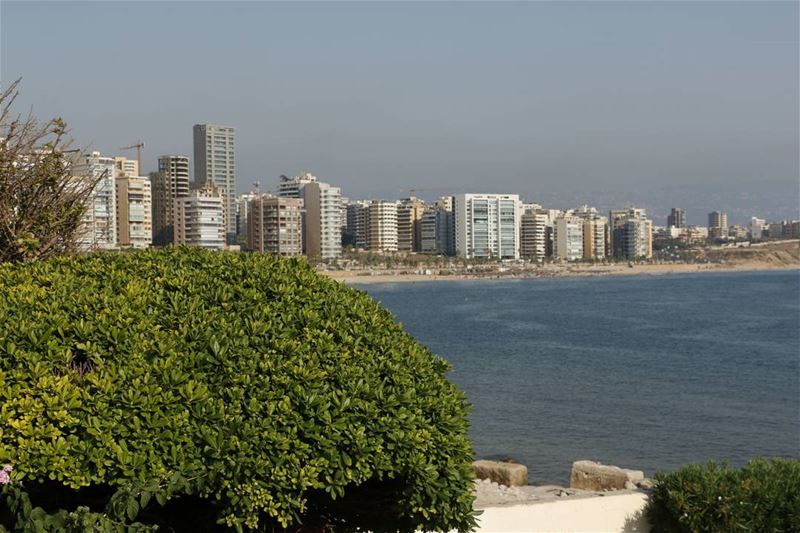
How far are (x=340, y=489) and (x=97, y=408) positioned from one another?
1097 mm

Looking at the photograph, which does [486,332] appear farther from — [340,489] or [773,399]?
[340,489]

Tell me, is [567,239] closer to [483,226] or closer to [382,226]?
[483,226]

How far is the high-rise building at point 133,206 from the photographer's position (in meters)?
78.8

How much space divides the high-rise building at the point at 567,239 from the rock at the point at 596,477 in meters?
173

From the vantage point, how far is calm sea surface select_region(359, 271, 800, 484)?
72.2 ft

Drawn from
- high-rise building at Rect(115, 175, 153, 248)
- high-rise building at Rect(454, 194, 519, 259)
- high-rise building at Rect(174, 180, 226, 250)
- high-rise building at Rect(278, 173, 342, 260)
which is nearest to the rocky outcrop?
high-rise building at Rect(115, 175, 153, 248)

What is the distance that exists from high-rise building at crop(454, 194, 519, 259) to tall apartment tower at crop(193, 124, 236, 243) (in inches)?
1886

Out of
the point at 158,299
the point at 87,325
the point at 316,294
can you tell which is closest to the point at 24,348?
the point at 87,325

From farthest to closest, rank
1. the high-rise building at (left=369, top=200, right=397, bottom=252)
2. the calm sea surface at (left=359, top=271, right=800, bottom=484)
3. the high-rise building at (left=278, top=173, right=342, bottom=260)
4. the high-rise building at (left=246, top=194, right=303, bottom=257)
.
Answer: the high-rise building at (left=369, top=200, right=397, bottom=252), the high-rise building at (left=278, top=173, right=342, bottom=260), the high-rise building at (left=246, top=194, right=303, bottom=257), the calm sea surface at (left=359, top=271, right=800, bottom=484)

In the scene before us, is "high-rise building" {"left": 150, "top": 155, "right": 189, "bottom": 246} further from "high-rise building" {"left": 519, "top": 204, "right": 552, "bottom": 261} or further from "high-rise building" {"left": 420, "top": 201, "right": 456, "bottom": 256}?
"high-rise building" {"left": 519, "top": 204, "right": 552, "bottom": 261}

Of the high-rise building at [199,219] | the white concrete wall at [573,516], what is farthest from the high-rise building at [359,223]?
the white concrete wall at [573,516]

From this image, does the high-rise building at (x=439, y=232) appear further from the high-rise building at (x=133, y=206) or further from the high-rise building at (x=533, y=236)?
the high-rise building at (x=133, y=206)

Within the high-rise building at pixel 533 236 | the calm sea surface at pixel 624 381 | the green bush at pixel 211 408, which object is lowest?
the calm sea surface at pixel 624 381

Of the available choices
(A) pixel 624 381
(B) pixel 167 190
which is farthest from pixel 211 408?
(B) pixel 167 190
